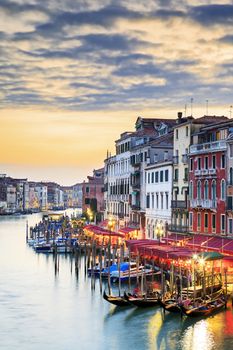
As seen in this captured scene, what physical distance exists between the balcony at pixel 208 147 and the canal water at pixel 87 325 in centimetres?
876

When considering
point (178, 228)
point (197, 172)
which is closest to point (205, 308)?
point (197, 172)

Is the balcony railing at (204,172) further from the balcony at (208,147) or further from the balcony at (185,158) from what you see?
the balcony at (185,158)

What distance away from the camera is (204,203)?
119 feet

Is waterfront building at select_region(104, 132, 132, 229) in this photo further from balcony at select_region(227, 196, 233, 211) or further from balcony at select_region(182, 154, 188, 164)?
balcony at select_region(227, 196, 233, 211)

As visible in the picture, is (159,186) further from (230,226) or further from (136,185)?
(230,226)

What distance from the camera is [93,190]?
8725 cm

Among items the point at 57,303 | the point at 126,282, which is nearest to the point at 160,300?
the point at 57,303

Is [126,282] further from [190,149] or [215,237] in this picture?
[190,149]

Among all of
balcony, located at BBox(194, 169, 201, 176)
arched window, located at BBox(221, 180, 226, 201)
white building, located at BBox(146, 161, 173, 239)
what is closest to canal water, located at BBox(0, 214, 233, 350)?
arched window, located at BBox(221, 180, 226, 201)

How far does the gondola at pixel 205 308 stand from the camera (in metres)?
26.0

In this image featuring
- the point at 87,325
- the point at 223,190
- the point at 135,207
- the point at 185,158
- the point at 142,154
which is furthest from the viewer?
the point at 135,207

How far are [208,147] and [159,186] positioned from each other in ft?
28.8

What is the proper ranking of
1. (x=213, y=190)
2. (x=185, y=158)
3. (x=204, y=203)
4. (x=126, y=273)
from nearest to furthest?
(x=126, y=273) < (x=213, y=190) < (x=204, y=203) < (x=185, y=158)

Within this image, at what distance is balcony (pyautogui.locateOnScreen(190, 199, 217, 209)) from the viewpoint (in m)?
35.4
